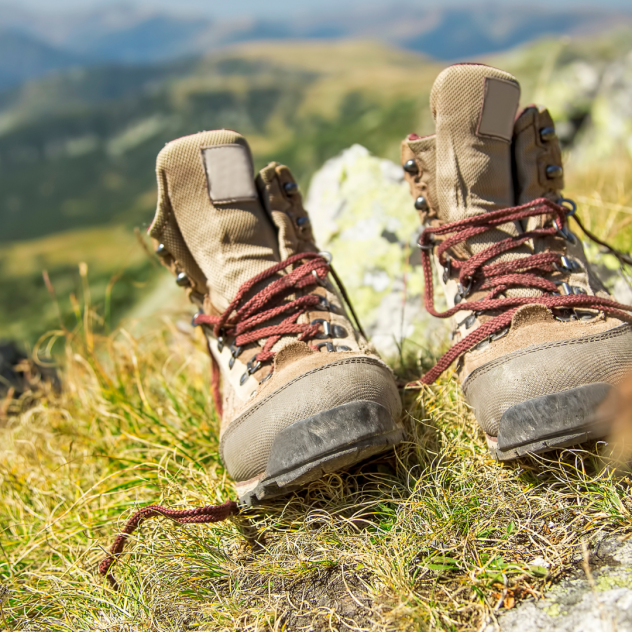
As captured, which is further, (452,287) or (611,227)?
(611,227)

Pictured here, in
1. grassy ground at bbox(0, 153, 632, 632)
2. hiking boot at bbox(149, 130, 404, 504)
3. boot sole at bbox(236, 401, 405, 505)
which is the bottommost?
grassy ground at bbox(0, 153, 632, 632)

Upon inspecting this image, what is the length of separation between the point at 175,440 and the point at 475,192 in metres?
1.88

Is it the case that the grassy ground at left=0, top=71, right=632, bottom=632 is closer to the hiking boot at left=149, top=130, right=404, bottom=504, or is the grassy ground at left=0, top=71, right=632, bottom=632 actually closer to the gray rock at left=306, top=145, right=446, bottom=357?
the hiking boot at left=149, top=130, right=404, bottom=504

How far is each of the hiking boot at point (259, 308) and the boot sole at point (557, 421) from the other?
1.32 feet

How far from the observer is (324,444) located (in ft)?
5.69

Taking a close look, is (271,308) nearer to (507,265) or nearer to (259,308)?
(259,308)

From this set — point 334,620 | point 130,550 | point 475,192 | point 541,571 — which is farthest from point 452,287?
point 130,550

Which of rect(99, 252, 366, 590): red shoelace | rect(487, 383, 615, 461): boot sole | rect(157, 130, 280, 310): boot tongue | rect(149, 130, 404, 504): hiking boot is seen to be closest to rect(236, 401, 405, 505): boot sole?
rect(149, 130, 404, 504): hiking boot

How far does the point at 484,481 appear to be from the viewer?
192cm

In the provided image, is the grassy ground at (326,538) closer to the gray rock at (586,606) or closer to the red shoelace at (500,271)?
the gray rock at (586,606)

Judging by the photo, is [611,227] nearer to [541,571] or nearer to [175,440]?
[541,571]

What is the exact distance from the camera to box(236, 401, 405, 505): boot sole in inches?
68.4

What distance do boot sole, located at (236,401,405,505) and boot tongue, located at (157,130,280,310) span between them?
0.91 m

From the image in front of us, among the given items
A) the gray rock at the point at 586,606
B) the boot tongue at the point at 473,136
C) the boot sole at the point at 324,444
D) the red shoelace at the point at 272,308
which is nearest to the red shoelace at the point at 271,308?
the red shoelace at the point at 272,308
